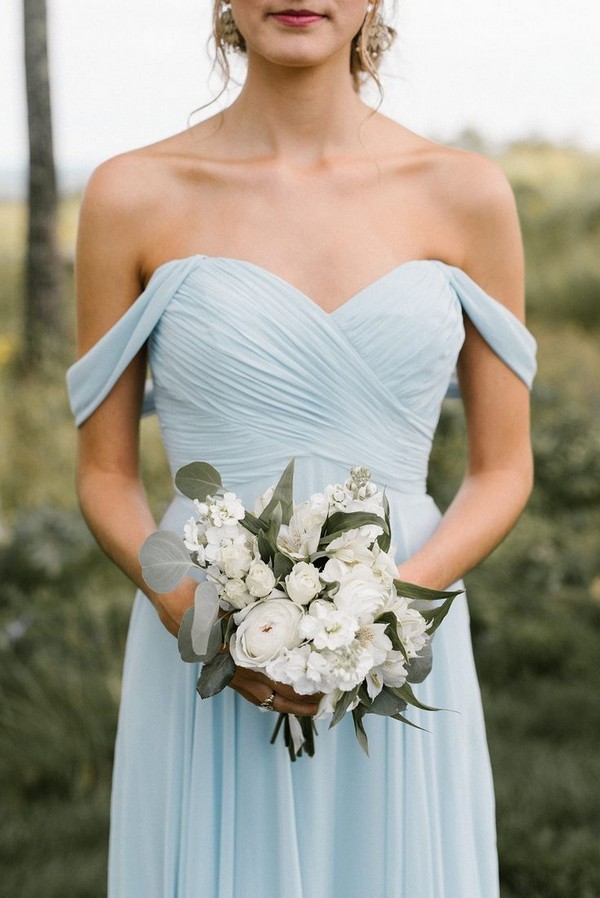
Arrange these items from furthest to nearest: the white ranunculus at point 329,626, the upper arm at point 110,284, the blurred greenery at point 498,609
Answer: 1. the blurred greenery at point 498,609
2. the upper arm at point 110,284
3. the white ranunculus at point 329,626

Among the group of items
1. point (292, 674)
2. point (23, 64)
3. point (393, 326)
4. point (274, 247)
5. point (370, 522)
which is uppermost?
point (23, 64)

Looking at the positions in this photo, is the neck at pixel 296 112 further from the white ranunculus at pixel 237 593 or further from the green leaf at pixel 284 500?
the white ranunculus at pixel 237 593

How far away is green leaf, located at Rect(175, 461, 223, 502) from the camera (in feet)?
5.94

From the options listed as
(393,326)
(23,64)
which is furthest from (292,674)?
(23,64)

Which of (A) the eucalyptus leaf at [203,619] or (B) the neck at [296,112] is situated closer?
(A) the eucalyptus leaf at [203,619]

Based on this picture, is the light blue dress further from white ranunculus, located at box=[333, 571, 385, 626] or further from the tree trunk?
the tree trunk

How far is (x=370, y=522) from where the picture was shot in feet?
5.77

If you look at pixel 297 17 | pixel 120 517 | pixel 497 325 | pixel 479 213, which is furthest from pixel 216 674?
pixel 297 17

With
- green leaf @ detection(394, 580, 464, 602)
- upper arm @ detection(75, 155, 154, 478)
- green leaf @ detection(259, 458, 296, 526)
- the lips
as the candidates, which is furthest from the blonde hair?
green leaf @ detection(394, 580, 464, 602)

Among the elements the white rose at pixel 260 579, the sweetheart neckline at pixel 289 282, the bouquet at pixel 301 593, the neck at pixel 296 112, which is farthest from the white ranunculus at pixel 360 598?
the neck at pixel 296 112

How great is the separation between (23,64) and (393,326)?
4.62 metres

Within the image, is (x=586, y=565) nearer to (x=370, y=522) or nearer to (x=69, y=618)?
(x=69, y=618)

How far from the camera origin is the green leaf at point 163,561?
1812mm

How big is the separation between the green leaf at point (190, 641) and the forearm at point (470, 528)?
15.7 inches
